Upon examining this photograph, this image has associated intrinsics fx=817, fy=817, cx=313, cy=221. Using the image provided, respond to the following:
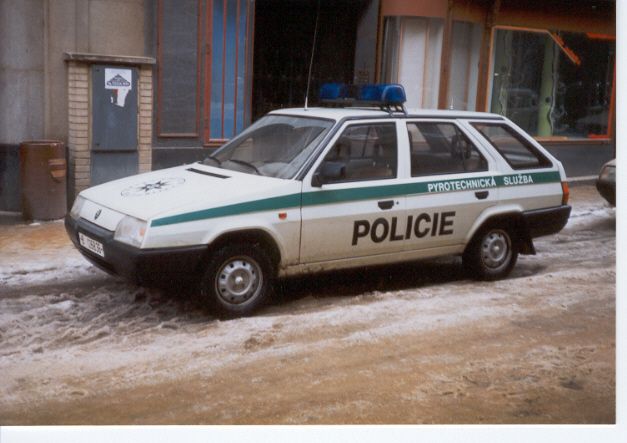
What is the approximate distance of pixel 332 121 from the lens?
656cm

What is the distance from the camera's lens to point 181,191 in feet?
19.6

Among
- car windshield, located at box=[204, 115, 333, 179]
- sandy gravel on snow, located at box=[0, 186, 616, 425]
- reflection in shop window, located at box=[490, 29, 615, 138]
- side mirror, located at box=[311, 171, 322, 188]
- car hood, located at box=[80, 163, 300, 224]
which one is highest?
reflection in shop window, located at box=[490, 29, 615, 138]

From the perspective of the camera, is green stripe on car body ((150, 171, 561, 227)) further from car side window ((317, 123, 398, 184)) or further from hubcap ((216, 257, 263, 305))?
hubcap ((216, 257, 263, 305))

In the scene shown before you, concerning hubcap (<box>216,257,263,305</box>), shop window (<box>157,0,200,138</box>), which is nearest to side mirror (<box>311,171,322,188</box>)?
hubcap (<box>216,257,263,305</box>)

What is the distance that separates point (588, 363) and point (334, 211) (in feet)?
7.07

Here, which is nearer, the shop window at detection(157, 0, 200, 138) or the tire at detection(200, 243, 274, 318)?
the tire at detection(200, 243, 274, 318)

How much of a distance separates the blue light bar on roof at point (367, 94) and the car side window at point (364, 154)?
24 cm

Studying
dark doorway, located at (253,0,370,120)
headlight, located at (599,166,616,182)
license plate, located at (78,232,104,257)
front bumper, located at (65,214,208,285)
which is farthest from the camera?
dark doorway, located at (253,0,370,120)

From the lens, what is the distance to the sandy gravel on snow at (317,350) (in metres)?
4.58

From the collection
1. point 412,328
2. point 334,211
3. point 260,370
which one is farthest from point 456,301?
point 260,370

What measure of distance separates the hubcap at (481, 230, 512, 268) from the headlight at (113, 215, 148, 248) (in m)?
3.14

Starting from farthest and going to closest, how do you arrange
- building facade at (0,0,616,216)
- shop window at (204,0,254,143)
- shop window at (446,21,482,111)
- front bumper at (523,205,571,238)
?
shop window at (446,21,482,111) → shop window at (204,0,254,143) → building facade at (0,0,616,216) → front bumper at (523,205,571,238)

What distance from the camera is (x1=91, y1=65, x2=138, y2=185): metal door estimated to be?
9.73 metres
